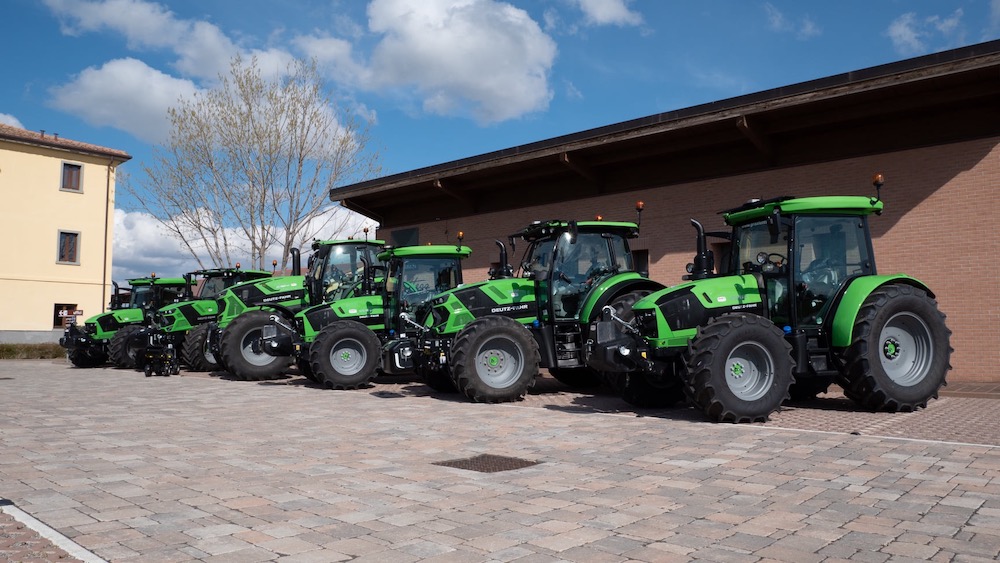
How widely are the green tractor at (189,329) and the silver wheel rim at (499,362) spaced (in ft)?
29.6

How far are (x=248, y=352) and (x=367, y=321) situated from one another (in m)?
2.97

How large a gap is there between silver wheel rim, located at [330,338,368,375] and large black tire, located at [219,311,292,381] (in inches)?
105

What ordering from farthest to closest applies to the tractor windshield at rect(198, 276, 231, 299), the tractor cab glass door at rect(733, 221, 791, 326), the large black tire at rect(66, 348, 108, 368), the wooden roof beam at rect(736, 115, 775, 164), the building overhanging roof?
the large black tire at rect(66, 348, 108, 368) < the tractor windshield at rect(198, 276, 231, 299) < the wooden roof beam at rect(736, 115, 775, 164) < the building overhanging roof < the tractor cab glass door at rect(733, 221, 791, 326)

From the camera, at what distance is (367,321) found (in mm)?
14414

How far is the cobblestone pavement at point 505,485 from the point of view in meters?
4.16

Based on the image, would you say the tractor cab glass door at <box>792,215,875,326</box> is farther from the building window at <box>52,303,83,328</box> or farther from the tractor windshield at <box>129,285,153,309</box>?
the building window at <box>52,303,83,328</box>

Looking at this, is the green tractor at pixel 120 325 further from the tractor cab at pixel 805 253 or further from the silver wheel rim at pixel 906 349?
the silver wheel rim at pixel 906 349

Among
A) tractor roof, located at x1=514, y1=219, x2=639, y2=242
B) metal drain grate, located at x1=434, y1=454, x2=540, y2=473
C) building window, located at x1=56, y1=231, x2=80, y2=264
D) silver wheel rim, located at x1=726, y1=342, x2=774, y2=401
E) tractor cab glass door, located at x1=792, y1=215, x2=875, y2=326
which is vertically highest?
building window, located at x1=56, y1=231, x2=80, y2=264

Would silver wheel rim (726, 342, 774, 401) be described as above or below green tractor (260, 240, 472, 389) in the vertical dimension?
below

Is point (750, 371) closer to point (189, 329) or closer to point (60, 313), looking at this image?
point (189, 329)

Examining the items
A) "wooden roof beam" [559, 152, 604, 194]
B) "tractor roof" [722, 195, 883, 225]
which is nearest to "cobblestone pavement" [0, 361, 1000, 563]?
"tractor roof" [722, 195, 883, 225]

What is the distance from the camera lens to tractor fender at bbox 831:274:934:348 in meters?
8.98

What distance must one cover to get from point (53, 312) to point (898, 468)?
3911 cm

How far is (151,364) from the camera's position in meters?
17.4
